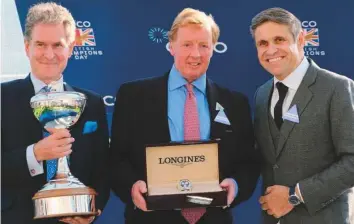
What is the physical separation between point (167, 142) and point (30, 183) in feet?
2.15

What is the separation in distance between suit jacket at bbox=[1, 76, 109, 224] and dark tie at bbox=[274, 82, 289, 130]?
33.4 inches

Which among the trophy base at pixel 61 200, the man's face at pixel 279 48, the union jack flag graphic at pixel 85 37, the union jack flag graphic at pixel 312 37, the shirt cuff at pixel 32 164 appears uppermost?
the union jack flag graphic at pixel 85 37

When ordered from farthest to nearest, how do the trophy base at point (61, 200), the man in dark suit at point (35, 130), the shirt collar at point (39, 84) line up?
the shirt collar at point (39, 84)
the man in dark suit at point (35, 130)
the trophy base at point (61, 200)

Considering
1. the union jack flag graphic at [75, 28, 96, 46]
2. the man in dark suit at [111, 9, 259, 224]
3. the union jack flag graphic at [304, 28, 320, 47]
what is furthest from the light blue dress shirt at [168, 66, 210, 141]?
the union jack flag graphic at [304, 28, 320, 47]

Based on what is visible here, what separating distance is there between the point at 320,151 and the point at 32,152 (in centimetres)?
131

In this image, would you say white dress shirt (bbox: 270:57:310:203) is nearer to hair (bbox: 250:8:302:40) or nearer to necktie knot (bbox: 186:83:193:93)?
hair (bbox: 250:8:302:40)

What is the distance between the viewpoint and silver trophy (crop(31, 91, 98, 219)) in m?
2.35

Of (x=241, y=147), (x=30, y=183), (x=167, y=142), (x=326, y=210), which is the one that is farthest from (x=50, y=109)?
(x=326, y=210)

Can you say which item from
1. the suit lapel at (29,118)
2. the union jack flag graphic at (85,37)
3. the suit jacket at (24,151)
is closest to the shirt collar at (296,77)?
the suit jacket at (24,151)

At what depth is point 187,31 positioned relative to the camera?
265 centimetres

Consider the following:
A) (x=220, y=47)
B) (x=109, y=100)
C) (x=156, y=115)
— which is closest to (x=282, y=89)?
(x=156, y=115)

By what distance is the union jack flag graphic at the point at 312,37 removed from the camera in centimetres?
365

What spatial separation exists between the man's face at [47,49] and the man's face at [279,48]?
95 centimetres

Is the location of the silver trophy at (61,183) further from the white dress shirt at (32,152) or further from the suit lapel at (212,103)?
the suit lapel at (212,103)
